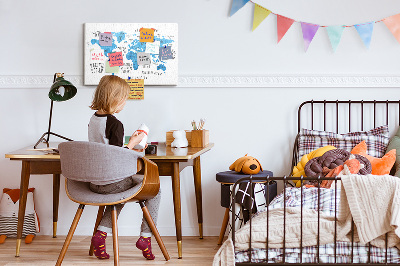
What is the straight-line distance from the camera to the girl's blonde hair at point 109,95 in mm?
2869

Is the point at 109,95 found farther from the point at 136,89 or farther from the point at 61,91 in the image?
the point at 136,89

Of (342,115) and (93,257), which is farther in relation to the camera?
(342,115)

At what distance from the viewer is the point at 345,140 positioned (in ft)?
11.6

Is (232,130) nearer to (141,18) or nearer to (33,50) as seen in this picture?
(141,18)

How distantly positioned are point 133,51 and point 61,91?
0.58m

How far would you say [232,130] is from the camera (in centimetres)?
378

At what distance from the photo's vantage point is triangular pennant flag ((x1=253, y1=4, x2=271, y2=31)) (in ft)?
12.2

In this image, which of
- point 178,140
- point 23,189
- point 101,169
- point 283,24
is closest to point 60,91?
point 23,189

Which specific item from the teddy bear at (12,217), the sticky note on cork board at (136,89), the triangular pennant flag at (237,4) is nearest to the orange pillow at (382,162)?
the triangular pennant flag at (237,4)

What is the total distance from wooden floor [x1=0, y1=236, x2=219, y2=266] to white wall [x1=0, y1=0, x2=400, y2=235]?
0.18m

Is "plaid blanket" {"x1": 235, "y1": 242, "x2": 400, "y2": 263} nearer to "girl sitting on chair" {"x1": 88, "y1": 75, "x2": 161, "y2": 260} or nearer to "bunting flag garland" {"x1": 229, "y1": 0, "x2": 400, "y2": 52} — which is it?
"girl sitting on chair" {"x1": 88, "y1": 75, "x2": 161, "y2": 260}

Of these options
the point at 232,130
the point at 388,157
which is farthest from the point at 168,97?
the point at 388,157

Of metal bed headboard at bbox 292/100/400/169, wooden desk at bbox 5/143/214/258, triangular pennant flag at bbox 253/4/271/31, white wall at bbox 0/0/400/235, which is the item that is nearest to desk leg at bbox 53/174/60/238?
white wall at bbox 0/0/400/235

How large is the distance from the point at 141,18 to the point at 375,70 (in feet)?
5.45
